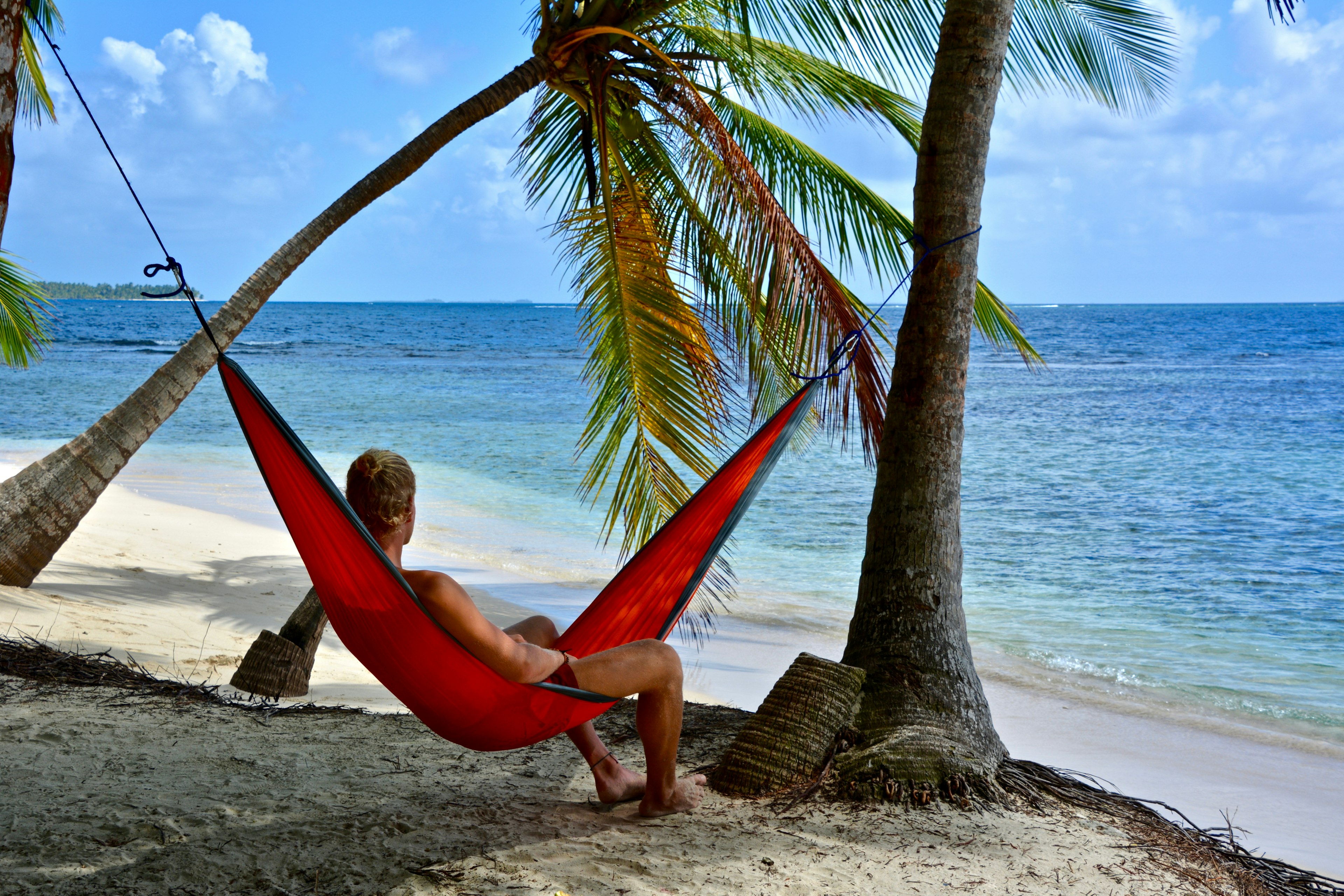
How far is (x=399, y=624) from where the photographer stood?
4.97 ft

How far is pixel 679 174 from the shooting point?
3.52 metres

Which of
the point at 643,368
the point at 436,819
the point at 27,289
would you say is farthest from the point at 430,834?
the point at 27,289

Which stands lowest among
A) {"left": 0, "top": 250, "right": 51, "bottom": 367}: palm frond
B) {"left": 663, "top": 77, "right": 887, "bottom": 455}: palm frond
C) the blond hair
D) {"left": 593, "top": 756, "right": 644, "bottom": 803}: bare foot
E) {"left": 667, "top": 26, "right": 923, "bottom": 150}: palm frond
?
{"left": 593, "top": 756, "right": 644, "bottom": 803}: bare foot

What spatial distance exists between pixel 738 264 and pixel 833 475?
23.3 feet

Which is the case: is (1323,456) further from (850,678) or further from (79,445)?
(79,445)

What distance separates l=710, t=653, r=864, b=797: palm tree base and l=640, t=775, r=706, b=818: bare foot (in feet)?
0.42

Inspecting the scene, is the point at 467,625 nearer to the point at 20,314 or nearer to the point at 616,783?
the point at 616,783

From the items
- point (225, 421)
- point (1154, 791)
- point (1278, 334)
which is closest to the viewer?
point (1154, 791)

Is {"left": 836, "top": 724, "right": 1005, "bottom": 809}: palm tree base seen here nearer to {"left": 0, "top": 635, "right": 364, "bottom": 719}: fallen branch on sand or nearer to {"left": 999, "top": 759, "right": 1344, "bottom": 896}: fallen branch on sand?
{"left": 999, "top": 759, "right": 1344, "bottom": 896}: fallen branch on sand

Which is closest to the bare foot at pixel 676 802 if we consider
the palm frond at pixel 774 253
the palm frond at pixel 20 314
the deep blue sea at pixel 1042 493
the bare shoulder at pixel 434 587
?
the bare shoulder at pixel 434 587

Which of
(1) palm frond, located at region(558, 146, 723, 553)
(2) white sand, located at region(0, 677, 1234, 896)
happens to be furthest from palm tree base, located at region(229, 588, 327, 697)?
(1) palm frond, located at region(558, 146, 723, 553)

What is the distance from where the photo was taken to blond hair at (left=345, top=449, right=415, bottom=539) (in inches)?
62.2

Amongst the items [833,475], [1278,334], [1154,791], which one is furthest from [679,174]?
[1278,334]

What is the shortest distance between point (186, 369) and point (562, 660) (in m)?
2.20
